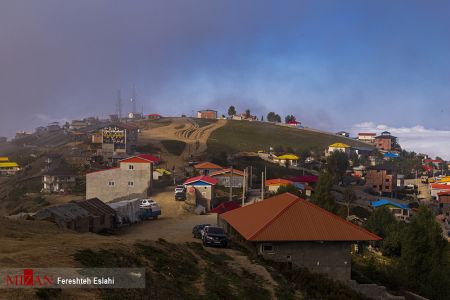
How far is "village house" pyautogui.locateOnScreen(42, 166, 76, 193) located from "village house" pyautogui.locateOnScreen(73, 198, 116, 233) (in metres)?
40.2

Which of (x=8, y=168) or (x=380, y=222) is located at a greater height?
(x=8, y=168)

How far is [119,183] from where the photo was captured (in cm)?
6894

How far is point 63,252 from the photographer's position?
1736 centimetres

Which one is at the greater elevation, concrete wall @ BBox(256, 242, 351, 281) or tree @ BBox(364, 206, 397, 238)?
concrete wall @ BBox(256, 242, 351, 281)

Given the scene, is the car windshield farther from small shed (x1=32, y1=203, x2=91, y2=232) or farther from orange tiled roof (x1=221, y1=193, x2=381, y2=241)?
small shed (x1=32, y1=203, x2=91, y2=232)

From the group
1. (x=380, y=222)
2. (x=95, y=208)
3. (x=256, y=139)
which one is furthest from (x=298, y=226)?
(x=256, y=139)

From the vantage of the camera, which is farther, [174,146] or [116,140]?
[174,146]

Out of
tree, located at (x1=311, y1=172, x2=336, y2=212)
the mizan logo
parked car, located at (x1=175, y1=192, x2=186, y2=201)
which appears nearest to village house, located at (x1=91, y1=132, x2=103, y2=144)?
parked car, located at (x1=175, y1=192, x2=186, y2=201)

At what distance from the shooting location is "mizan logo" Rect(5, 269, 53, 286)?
12.7 metres

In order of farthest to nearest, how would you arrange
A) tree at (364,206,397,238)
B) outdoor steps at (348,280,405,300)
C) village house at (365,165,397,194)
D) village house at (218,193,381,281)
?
village house at (365,165,397,194) < tree at (364,206,397,238) < village house at (218,193,381,281) < outdoor steps at (348,280,405,300)

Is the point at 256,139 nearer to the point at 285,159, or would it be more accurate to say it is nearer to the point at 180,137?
the point at 180,137

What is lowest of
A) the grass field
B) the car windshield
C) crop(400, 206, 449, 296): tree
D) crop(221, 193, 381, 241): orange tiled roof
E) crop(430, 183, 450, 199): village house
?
crop(430, 183, 450, 199): village house

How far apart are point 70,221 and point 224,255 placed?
14.4 metres

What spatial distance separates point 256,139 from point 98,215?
13507cm
